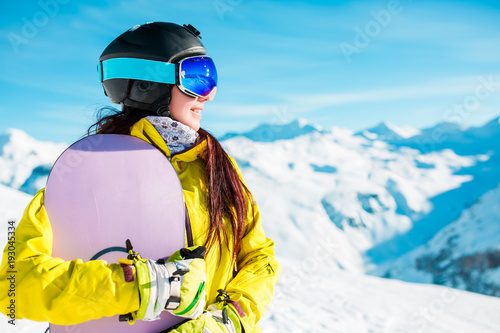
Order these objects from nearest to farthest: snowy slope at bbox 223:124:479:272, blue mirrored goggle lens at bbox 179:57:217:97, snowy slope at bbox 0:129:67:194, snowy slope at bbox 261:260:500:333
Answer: blue mirrored goggle lens at bbox 179:57:217:97 → snowy slope at bbox 261:260:500:333 → snowy slope at bbox 223:124:479:272 → snowy slope at bbox 0:129:67:194

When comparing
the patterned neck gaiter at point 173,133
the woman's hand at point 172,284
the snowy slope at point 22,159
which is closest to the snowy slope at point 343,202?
the snowy slope at point 22,159

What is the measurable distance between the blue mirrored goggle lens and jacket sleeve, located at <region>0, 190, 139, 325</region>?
1.01m

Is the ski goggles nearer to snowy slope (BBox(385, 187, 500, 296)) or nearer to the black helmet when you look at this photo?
the black helmet

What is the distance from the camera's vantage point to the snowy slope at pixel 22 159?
162500 millimetres

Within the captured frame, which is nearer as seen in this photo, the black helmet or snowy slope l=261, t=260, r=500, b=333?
the black helmet

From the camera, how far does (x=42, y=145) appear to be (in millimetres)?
193000

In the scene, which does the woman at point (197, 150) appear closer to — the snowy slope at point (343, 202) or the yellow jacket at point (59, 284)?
the yellow jacket at point (59, 284)

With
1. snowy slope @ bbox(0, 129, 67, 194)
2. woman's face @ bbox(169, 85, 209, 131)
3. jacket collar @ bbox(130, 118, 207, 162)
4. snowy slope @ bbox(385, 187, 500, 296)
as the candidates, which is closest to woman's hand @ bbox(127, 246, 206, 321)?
jacket collar @ bbox(130, 118, 207, 162)

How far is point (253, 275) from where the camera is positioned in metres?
1.92

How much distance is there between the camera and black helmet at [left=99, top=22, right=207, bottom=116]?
191 cm

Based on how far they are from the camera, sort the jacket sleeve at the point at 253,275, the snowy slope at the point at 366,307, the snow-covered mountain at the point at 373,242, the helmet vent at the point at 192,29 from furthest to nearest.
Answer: the snow-covered mountain at the point at 373,242 → the snowy slope at the point at 366,307 → the helmet vent at the point at 192,29 → the jacket sleeve at the point at 253,275

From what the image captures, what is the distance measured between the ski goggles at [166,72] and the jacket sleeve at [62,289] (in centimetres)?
97

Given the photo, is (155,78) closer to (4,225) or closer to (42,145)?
(4,225)

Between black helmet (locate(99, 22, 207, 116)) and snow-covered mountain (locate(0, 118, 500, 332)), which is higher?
black helmet (locate(99, 22, 207, 116))
